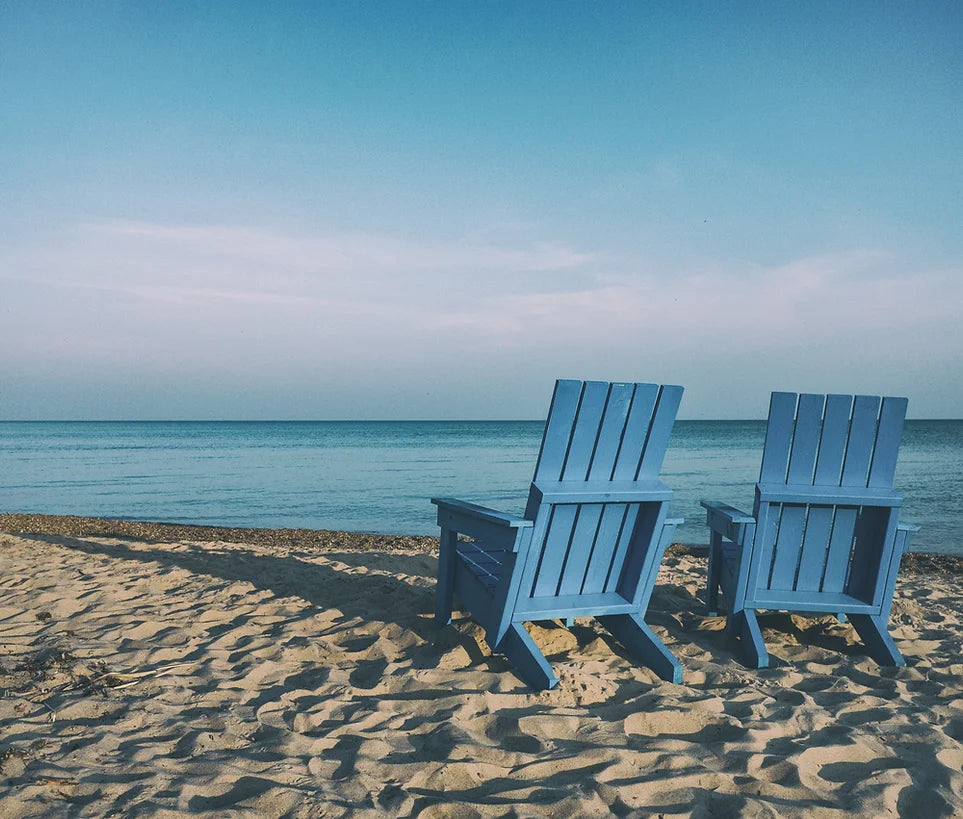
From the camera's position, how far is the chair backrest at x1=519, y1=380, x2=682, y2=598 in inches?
116

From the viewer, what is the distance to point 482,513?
310 centimetres

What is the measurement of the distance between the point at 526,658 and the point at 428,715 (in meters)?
0.53

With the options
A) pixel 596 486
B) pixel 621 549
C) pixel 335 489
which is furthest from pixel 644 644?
pixel 335 489

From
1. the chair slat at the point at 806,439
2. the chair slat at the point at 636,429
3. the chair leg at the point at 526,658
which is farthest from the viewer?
the chair slat at the point at 806,439

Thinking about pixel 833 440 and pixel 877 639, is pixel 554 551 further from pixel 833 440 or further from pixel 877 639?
pixel 877 639

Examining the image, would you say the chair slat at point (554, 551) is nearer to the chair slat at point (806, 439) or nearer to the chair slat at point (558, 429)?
the chair slat at point (558, 429)

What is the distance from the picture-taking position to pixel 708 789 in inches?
81.2

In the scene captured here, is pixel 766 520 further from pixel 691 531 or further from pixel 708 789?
pixel 691 531

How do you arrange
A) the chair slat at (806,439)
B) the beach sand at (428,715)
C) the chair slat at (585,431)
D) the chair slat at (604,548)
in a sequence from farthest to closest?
the chair slat at (806,439) → the chair slat at (604,548) → the chair slat at (585,431) → the beach sand at (428,715)

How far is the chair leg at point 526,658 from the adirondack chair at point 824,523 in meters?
1.10

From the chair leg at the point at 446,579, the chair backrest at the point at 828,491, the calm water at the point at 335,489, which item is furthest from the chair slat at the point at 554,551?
the calm water at the point at 335,489

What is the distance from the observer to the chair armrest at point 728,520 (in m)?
3.38

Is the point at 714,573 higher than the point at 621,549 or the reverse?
the reverse

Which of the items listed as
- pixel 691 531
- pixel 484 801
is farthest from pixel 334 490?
pixel 484 801
